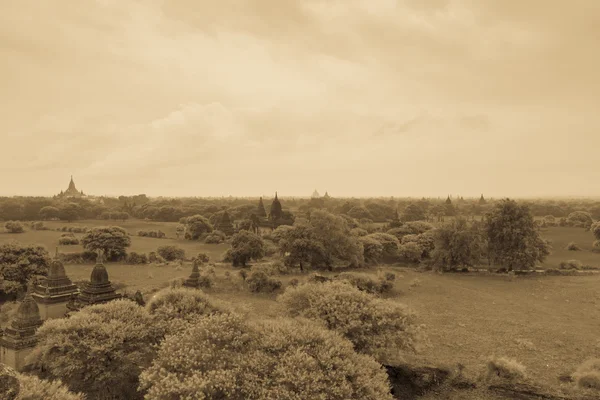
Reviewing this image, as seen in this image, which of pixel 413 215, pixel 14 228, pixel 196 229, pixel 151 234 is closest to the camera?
pixel 196 229

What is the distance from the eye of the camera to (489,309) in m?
27.2

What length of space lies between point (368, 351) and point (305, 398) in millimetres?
5683

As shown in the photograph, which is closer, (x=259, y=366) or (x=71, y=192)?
(x=259, y=366)

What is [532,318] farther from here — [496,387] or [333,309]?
[333,309]

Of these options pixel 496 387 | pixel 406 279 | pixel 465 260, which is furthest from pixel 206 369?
pixel 465 260

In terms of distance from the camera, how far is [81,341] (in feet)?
43.7

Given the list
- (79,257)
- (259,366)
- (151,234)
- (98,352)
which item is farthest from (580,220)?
(98,352)

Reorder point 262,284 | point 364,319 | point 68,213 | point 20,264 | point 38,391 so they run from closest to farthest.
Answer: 1. point 38,391
2. point 364,319
3. point 20,264
4. point 262,284
5. point 68,213

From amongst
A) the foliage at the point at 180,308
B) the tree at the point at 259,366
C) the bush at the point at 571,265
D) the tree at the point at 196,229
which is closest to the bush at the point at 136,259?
the tree at the point at 196,229

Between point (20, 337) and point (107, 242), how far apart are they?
28.8m

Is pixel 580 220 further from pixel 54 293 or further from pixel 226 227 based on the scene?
pixel 54 293

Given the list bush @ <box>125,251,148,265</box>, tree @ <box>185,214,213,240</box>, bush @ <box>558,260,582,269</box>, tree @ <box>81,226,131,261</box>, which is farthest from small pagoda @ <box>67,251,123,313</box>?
bush @ <box>558,260,582,269</box>

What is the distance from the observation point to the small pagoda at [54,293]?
2139 centimetres

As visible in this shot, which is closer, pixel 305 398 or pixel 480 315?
pixel 305 398
